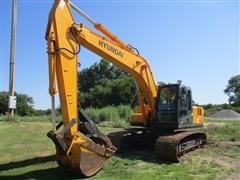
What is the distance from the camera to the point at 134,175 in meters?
8.60

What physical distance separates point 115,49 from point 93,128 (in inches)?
104

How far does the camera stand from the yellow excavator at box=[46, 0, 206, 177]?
8.41m

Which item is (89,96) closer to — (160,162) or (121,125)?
(121,125)

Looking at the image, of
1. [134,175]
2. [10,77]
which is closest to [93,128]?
[134,175]

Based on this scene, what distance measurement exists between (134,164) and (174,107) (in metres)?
2.48

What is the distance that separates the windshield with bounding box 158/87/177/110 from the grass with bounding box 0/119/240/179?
1.50 meters

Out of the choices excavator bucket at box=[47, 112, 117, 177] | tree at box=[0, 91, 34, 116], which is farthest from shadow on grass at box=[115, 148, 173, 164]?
tree at box=[0, 91, 34, 116]

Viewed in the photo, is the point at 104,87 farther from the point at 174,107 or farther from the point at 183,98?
the point at 174,107

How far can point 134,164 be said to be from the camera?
9.82 meters

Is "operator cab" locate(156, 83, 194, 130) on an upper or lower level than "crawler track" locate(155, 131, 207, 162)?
upper

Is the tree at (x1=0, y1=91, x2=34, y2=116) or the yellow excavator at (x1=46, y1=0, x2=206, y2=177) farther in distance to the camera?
the tree at (x1=0, y1=91, x2=34, y2=116)

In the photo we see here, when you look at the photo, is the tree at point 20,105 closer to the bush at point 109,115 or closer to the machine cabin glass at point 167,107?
the bush at point 109,115

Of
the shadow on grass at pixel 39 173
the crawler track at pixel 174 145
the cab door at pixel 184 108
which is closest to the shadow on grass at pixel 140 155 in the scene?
the crawler track at pixel 174 145

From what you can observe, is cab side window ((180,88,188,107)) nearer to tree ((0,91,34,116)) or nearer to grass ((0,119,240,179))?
grass ((0,119,240,179))
